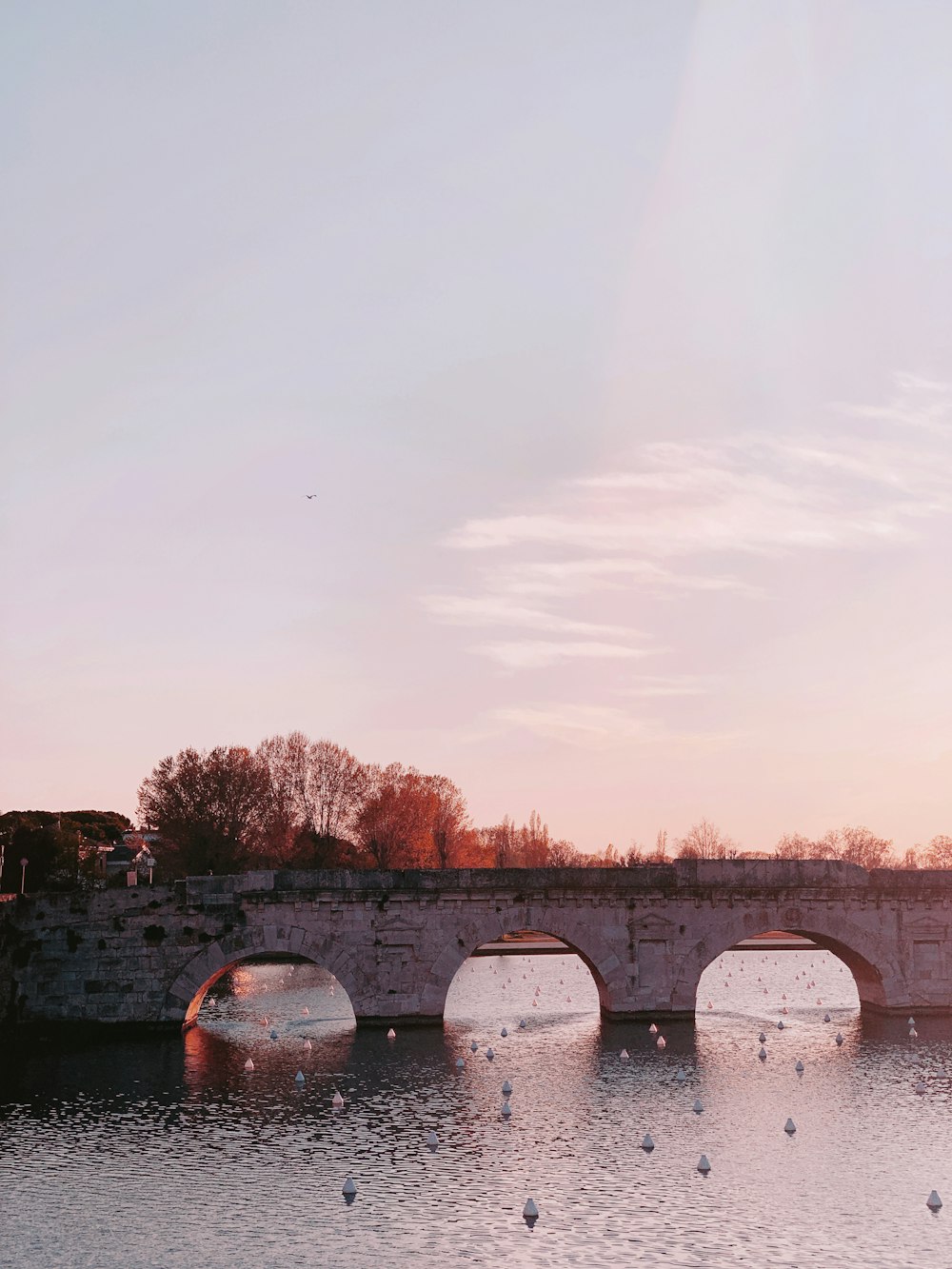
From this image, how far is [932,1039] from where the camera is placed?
1773 inches

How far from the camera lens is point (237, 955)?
4631 centimetres

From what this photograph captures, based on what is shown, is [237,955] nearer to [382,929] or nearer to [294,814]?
[382,929]

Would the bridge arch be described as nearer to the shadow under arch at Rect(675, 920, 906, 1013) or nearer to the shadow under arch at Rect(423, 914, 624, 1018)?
the shadow under arch at Rect(675, 920, 906, 1013)

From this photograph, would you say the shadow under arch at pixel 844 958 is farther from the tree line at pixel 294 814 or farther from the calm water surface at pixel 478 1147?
the tree line at pixel 294 814

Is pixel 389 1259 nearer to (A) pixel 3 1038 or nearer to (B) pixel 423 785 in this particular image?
(A) pixel 3 1038

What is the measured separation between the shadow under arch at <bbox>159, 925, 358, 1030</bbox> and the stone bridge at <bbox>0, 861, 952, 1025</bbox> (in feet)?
0.16

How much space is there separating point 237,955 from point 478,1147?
1781cm

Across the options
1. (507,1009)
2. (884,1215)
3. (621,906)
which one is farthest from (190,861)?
(884,1215)

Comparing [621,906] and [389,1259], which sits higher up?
[621,906]

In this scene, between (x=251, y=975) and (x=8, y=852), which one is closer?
(x=251, y=975)

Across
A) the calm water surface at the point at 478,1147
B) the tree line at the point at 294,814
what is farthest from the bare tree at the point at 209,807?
the calm water surface at the point at 478,1147

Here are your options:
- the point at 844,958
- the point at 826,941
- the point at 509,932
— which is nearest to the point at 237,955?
the point at 509,932

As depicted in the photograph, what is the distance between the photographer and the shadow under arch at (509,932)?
46625mm

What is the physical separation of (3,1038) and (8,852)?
42.0m
